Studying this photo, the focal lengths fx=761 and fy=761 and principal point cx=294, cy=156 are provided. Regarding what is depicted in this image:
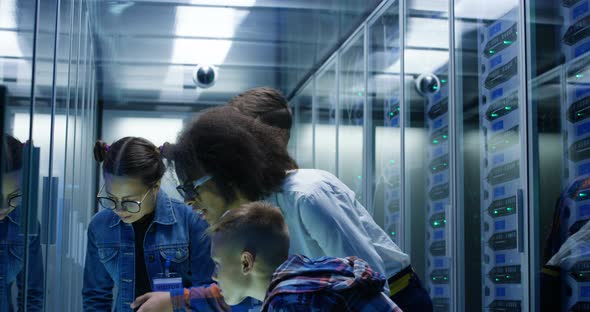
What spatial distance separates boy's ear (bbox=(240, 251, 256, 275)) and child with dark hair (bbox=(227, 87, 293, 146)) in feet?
1.68

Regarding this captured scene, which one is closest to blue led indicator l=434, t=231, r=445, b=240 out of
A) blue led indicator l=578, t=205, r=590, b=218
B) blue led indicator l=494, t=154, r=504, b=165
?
blue led indicator l=494, t=154, r=504, b=165

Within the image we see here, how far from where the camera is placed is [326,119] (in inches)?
323

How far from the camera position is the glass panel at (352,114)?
6766 mm

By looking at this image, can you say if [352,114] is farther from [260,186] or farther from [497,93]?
[260,186]

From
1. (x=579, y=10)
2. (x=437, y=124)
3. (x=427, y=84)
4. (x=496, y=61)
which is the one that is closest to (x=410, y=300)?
(x=579, y=10)

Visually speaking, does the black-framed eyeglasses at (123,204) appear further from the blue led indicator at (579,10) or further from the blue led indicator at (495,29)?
the blue led indicator at (495,29)

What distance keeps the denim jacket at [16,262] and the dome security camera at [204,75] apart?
633cm

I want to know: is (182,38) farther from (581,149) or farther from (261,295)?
(261,295)

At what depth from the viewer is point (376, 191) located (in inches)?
241

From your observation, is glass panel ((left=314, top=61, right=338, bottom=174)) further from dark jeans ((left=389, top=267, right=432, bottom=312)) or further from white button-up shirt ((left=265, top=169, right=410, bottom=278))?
white button-up shirt ((left=265, top=169, right=410, bottom=278))

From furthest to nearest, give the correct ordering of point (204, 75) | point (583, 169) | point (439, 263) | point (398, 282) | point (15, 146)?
point (204, 75), point (439, 263), point (583, 169), point (398, 282), point (15, 146)

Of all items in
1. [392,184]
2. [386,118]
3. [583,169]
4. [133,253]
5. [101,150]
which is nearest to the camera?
[133,253]

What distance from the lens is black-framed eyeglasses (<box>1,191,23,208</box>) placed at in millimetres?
2191

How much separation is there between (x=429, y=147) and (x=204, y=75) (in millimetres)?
4866
